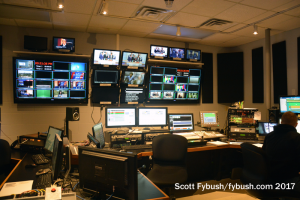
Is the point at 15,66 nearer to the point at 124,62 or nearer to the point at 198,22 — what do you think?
the point at 124,62

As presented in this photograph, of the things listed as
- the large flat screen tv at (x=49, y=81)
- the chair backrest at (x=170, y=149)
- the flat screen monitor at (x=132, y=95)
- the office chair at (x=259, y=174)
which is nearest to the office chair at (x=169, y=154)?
the chair backrest at (x=170, y=149)

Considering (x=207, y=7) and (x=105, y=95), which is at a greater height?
(x=207, y=7)

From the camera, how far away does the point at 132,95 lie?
435cm

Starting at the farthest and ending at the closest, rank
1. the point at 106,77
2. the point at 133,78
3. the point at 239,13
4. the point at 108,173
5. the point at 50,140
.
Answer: the point at 133,78, the point at 106,77, the point at 239,13, the point at 50,140, the point at 108,173

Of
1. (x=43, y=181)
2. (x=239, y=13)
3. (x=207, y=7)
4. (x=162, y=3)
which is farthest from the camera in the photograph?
(x=239, y=13)

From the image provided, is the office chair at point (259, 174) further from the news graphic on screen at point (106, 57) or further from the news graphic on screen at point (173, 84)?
the news graphic on screen at point (106, 57)

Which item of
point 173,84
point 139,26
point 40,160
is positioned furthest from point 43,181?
point 173,84

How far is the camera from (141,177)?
2.00 m

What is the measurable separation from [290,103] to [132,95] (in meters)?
2.98

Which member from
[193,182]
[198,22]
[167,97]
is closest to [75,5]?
[198,22]

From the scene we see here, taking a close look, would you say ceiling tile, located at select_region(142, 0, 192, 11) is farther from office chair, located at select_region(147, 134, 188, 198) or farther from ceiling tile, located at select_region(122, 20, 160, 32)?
office chair, located at select_region(147, 134, 188, 198)

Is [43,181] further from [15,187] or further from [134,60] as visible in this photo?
→ [134,60]

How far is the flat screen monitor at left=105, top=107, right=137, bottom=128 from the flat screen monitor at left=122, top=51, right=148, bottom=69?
3.04 ft

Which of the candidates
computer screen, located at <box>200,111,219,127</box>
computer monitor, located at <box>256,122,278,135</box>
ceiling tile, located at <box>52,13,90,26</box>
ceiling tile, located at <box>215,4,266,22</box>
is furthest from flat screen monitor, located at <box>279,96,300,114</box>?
ceiling tile, located at <box>52,13,90,26</box>
